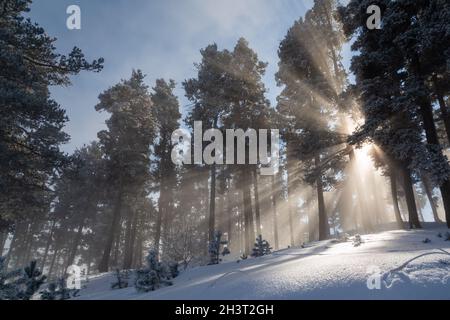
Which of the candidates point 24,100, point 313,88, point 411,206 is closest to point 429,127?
point 411,206

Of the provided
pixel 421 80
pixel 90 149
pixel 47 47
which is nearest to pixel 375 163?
pixel 421 80

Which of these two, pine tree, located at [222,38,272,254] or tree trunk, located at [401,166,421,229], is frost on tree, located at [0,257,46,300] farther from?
tree trunk, located at [401,166,421,229]

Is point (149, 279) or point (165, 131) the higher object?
point (165, 131)

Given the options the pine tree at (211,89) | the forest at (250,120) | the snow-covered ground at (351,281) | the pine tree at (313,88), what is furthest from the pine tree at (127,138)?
the snow-covered ground at (351,281)

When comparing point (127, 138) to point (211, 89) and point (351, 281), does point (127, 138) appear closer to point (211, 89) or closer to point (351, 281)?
point (211, 89)

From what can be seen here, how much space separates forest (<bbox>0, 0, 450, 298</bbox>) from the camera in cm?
1173

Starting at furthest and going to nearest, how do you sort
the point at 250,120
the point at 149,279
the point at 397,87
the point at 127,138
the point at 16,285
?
the point at 127,138
the point at 250,120
the point at 397,87
the point at 149,279
the point at 16,285

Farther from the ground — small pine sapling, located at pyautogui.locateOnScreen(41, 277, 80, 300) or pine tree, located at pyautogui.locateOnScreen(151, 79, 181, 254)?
pine tree, located at pyautogui.locateOnScreen(151, 79, 181, 254)

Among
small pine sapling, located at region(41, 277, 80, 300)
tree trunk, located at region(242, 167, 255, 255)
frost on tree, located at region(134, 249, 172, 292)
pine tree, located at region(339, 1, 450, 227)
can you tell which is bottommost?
small pine sapling, located at region(41, 277, 80, 300)

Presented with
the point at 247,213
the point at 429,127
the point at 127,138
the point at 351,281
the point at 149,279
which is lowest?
the point at 149,279

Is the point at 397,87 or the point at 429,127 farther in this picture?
the point at 397,87

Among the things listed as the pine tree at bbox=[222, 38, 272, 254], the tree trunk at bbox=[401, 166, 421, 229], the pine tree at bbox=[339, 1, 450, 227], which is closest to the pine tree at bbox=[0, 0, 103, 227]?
the pine tree at bbox=[222, 38, 272, 254]

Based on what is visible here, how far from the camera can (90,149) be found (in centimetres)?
3459

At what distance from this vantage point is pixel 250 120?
20141mm
